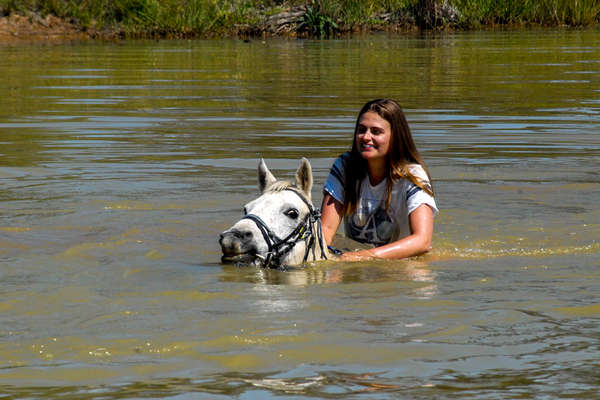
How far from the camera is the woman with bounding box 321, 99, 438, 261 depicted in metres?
7.14

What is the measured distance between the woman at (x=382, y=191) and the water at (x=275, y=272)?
0.26 metres

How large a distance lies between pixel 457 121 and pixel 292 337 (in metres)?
10.8

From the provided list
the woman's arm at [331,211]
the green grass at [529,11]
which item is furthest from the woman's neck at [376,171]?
the green grass at [529,11]

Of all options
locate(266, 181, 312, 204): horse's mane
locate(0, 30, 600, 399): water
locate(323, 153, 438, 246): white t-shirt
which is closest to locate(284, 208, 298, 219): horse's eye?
locate(266, 181, 312, 204): horse's mane

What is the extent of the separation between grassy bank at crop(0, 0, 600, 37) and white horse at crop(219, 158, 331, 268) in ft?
91.1

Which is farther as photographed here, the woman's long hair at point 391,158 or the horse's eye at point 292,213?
the woman's long hair at point 391,158

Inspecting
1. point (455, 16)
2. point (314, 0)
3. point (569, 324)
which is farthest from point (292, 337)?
point (455, 16)

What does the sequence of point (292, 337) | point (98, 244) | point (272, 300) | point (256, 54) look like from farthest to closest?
point (256, 54)
point (98, 244)
point (272, 300)
point (292, 337)

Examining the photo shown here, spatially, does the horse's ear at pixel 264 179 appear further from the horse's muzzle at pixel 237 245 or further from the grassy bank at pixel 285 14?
the grassy bank at pixel 285 14

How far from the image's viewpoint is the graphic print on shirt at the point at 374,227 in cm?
746

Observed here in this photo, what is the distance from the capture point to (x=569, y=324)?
17.9 ft

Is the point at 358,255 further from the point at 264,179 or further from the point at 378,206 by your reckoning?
the point at 264,179

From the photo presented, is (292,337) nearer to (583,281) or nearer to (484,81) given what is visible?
(583,281)

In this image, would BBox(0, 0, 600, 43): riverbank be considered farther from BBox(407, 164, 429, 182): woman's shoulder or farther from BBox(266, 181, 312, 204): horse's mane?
BBox(266, 181, 312, 204): horse's mane
